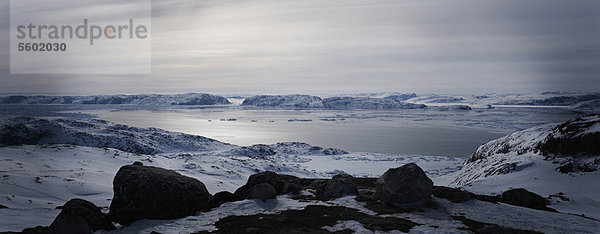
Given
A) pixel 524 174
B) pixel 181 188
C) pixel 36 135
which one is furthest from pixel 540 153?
pixel 36 135

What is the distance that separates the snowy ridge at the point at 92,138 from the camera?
68.8 metres

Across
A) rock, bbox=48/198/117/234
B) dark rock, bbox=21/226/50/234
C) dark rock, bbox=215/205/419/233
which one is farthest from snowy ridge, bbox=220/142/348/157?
dark rock, bbox=21/226/50/234

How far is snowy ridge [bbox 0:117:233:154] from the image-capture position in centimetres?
6875

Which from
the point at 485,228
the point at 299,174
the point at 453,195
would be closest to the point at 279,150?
the point at 299,174

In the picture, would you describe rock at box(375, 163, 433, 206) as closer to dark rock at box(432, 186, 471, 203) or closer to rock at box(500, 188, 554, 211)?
dark rock at box(432, 186, 471, 203)

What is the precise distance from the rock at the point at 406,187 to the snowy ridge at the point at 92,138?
59.7 metres

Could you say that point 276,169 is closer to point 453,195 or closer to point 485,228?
point 453,195

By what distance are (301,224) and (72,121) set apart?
91.3 m

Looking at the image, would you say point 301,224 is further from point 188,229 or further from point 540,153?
point 540,153

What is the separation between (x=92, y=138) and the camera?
235ft

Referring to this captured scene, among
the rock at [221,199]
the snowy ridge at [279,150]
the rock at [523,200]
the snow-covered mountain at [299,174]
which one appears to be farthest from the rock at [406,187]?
the snowy ridge at [279,150]

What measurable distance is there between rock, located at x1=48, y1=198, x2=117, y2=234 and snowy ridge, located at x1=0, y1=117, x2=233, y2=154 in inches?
2295

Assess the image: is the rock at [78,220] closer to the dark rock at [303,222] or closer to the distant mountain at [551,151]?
the dark rock at [303,222]

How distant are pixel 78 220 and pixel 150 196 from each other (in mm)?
2991
